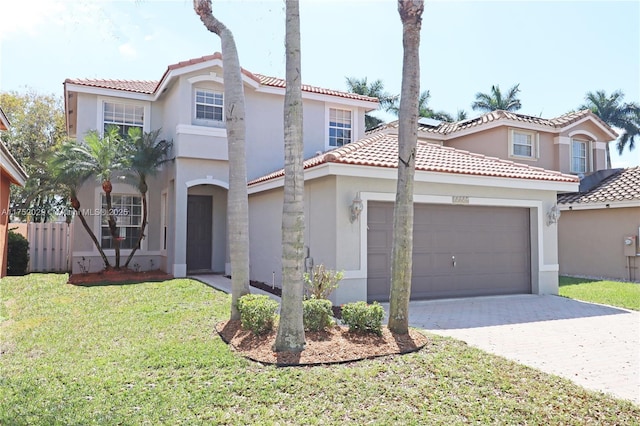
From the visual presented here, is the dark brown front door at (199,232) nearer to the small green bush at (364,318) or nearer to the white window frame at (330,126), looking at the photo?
the white window frame at (330,126)

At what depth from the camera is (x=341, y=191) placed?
394 inches

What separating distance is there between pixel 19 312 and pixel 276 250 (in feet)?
19.9

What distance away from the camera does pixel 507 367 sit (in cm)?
584

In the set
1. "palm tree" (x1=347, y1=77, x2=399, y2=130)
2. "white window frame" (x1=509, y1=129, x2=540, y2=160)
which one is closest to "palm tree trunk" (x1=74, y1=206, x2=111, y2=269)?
"white window frame" (x1=509, y1=129, x2=540, y2=160)

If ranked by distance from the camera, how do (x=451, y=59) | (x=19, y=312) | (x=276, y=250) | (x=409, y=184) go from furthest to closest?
(x=276, y=250), (x=451, y=59), (x=19, y=312), (x=409, y=184)

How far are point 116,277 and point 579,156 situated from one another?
20.9 m

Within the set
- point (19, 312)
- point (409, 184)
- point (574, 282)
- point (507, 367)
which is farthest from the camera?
point (574, 282)

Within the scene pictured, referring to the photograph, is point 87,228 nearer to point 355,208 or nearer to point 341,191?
point 341,191

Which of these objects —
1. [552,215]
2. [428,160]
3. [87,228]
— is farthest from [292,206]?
[87,228]

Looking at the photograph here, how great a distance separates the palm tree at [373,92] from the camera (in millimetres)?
32250

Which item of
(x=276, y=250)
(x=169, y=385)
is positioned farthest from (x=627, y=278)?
(x=169, y=385)

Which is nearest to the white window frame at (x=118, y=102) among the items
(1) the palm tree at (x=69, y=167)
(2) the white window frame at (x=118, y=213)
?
(1) the palm tree at (x=69, y=167)

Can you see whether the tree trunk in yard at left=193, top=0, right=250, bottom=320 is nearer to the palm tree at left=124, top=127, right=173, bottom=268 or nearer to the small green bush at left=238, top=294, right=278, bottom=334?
the small green bush at left=238, top=294, right=278, bottom=334

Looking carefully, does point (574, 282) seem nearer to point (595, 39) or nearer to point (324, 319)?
point (595, 39)
